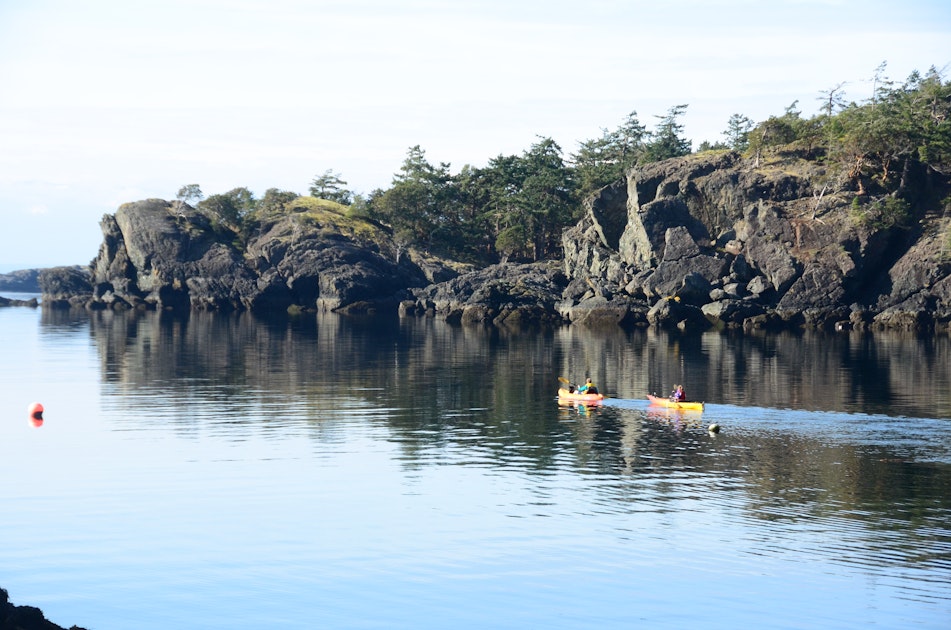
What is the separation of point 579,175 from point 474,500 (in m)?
124

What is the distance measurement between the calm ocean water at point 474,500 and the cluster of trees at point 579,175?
53.0 meters

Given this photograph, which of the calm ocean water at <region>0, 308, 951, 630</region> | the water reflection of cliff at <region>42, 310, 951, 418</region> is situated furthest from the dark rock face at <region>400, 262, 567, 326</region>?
the calm ocean water at <region>0, 308, 951, 630</region>

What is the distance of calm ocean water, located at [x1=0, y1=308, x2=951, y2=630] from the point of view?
21.6 metres

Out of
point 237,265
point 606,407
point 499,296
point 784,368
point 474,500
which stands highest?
point 237,265

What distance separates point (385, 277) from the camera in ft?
467

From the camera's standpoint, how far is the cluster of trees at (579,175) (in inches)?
4345

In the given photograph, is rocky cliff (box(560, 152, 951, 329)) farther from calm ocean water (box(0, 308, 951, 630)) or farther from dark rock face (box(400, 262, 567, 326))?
calm ocean water (box(0, 308, 951, 630))

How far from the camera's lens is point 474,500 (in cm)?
3081

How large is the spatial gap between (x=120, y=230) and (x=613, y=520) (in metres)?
141

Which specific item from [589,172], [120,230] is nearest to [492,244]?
[589,172]

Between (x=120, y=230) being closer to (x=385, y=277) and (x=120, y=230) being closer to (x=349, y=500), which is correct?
(x=385, y=277)

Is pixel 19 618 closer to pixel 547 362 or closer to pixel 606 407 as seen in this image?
pixel 606 407

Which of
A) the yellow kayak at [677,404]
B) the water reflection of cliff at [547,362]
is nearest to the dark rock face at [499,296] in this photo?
the water reflection of cliff at [547,362]

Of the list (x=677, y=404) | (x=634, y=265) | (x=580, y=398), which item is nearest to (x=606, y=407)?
(x=580, y=398)
